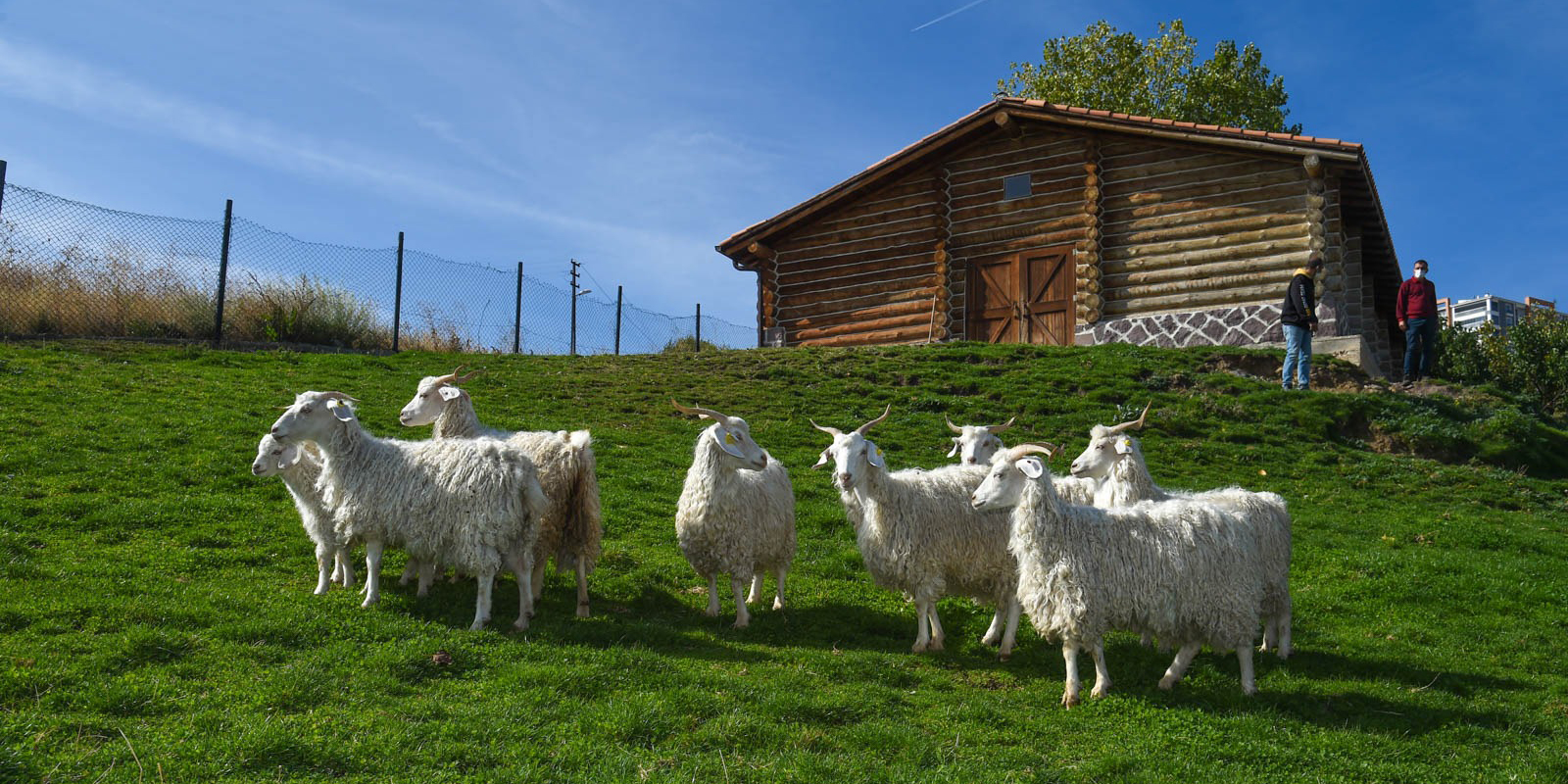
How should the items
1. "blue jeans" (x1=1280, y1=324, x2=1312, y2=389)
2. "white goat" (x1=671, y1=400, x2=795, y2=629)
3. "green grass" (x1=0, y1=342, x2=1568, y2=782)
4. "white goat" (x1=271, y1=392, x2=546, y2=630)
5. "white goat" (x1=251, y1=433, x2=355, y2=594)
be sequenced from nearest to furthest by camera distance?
1. "green grass" (x1=0, y1=342, x2=1568, y2=782)
2. "white goat" (x1=271, y1=392, x2=546, y2=630)
3. "white goat" (x1=251, y1=433, x2=355, y2=594)
4. "white goat" (x1=671, y1=400, x2=795, y2=629)
5. "blue jeans" (x1=1280, y1=324, x2=1312, y2=389)

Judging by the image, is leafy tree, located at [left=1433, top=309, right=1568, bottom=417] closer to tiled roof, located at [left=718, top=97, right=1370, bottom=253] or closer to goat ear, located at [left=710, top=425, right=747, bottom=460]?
tiled roof, located at [left=718, top=97, right=1370, bottom=253]

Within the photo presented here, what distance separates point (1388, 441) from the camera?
598 inches

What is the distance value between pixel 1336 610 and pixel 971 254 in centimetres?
1447

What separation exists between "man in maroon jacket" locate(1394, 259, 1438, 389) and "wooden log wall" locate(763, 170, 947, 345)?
866cm

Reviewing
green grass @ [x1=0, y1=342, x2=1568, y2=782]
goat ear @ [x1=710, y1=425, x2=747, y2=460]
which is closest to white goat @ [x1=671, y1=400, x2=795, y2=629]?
goat ear @ [x1=710, y1=425, x2=747, y2=460]

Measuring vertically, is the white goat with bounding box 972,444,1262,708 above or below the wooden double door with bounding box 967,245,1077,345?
below

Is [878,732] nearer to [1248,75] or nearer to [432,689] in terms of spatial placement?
[432,689]

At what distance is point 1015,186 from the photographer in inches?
866

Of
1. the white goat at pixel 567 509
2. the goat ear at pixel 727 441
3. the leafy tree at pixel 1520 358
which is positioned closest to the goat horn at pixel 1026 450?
the goat ear at pixel 727 441

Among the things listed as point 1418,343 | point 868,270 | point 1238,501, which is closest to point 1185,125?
point 1418,343

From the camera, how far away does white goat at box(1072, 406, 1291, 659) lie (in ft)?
23.7

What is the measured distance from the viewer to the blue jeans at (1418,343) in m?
18.8

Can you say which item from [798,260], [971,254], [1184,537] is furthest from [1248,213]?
[1184,537]

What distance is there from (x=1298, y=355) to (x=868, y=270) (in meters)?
9.65
